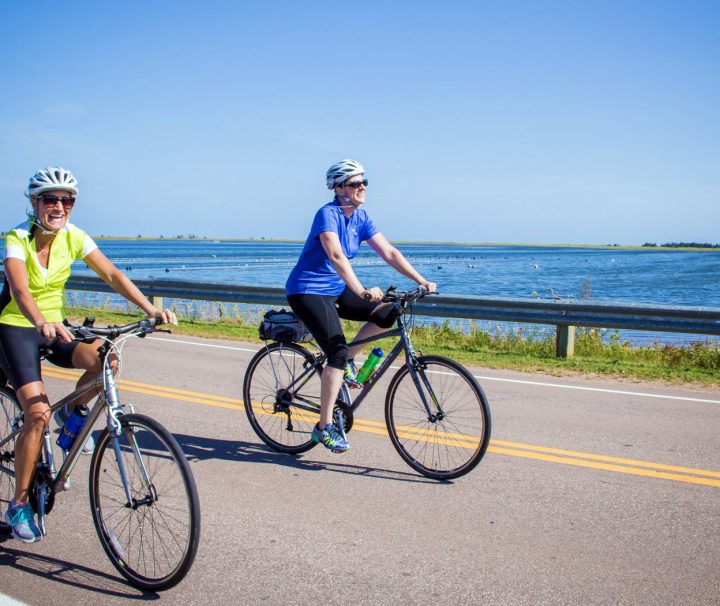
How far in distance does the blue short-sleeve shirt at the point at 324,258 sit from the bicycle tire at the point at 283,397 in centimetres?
60

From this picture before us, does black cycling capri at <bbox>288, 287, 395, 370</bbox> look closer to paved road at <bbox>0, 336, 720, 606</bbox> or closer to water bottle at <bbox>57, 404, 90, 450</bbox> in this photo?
paved road at <bbox>0, 336, 720, 606</bbox>

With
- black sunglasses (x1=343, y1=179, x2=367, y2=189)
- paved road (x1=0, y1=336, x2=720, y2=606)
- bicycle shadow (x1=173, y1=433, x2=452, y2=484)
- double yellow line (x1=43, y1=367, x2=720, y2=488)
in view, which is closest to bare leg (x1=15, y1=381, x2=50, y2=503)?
paved road (x1=0, y1=336, x2=720, y2=606)

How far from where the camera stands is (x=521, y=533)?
4277 mm

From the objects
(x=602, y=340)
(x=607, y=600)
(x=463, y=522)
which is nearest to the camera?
(x=607, y=600)

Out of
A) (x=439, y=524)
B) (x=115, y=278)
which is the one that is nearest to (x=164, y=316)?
(x=115, y=278)

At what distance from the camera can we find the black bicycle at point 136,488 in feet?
11.2

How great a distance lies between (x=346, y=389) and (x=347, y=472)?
0.63 m

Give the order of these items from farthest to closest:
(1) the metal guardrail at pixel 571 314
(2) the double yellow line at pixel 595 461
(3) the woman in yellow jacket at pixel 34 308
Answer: (1) the metal guardrail at pixel 571 314
(2) the double yellow line at pixel 595 461
(3) the woman in yellow jacket at pixel 34 308

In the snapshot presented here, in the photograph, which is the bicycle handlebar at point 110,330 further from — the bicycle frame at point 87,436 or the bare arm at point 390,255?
the bare arm at point 390,255

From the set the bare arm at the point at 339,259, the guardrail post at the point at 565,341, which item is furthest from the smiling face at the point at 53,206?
the guardrail post at the point at 565,341

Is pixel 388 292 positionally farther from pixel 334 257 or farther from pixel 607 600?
pixel 607 600

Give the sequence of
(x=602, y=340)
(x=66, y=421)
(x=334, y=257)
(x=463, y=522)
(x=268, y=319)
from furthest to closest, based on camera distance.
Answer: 1. (x=602, y=340)
2. (x=268, y=319)
3. (x=334, y=257)
4. (x=463, y=522)
5. (x=66, y=421)

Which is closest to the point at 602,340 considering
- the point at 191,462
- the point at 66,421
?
the point at 191,462

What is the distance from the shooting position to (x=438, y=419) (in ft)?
17.4
